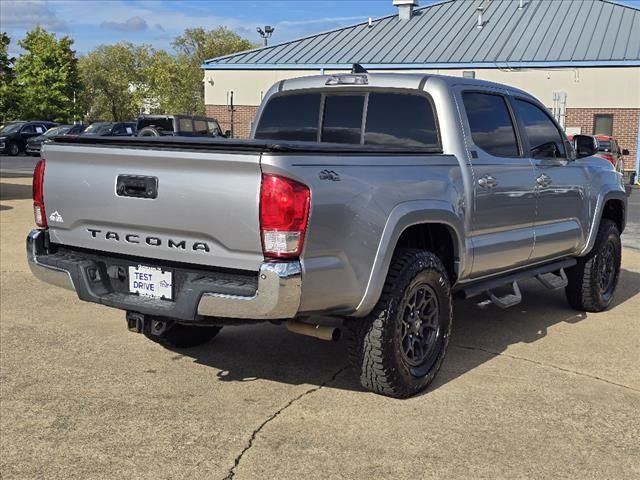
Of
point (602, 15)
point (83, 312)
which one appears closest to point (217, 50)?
point (602, 15)

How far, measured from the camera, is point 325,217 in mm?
3896

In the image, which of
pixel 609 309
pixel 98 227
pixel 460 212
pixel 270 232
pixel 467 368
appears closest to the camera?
pixel 270 232

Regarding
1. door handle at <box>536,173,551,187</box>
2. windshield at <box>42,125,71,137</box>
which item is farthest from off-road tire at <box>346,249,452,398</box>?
windshield at <box>42,125,71,137</box>

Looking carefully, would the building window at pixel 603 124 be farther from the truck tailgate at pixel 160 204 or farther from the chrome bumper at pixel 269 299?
the chrome bumper at pixel 269 299

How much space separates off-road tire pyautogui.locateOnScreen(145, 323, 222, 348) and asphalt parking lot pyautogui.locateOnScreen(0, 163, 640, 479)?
0.23 feet

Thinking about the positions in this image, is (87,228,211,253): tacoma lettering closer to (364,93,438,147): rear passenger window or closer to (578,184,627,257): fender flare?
(364,93,438,147): rear passenger window

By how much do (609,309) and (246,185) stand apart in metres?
4.81

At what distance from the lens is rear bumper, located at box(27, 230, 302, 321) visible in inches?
149

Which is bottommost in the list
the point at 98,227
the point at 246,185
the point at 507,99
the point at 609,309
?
the point at 609,309

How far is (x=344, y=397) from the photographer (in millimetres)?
4656

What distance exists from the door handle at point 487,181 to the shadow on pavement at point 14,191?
41.8ft

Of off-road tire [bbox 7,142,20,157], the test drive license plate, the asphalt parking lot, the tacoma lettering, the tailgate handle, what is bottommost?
off-road tire [bbox 7,142,20,157]

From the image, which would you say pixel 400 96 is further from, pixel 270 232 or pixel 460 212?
pixel 270 232

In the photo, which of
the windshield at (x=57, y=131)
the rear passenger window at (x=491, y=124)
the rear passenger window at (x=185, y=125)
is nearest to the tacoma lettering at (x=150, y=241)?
the rear passenger window at (x=491, y=124)
